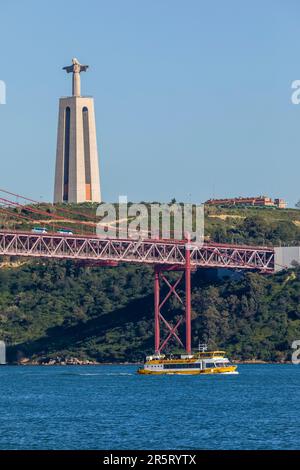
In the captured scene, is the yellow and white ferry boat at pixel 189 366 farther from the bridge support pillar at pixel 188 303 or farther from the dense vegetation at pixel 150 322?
the dense vegetation at pixel 150 322

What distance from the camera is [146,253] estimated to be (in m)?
175

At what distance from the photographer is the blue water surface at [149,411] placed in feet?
289

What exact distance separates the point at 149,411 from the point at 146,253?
68.6 meters

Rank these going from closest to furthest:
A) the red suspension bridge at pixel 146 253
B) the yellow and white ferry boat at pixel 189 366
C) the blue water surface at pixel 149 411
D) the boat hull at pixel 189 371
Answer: the blue water surface at pixel 149 411, the boat hull at pixel 189 371, the yellow and white ferry boat at pixel 189 366, the red suspension bridge at pixel 146 253

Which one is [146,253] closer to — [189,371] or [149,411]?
[189,371]

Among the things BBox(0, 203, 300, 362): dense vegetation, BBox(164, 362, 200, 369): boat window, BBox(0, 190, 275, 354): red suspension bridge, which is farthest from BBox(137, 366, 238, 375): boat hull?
BBox(0, 203, 300, 362): dense vegetation

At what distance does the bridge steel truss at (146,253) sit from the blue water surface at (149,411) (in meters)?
15.0

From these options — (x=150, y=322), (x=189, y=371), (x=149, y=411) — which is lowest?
(x=149, y=411)

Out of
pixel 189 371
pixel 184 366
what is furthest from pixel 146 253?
pixel 189 371

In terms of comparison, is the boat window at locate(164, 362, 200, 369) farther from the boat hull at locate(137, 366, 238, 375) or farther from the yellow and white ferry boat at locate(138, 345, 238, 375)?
the boat hull at locate(137, 366, 238, 375)

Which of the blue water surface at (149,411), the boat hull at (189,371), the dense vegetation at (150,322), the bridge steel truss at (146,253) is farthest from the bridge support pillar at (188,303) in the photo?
the blue water surface at (149,411)

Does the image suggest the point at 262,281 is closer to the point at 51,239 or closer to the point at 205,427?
the point at 51,239
